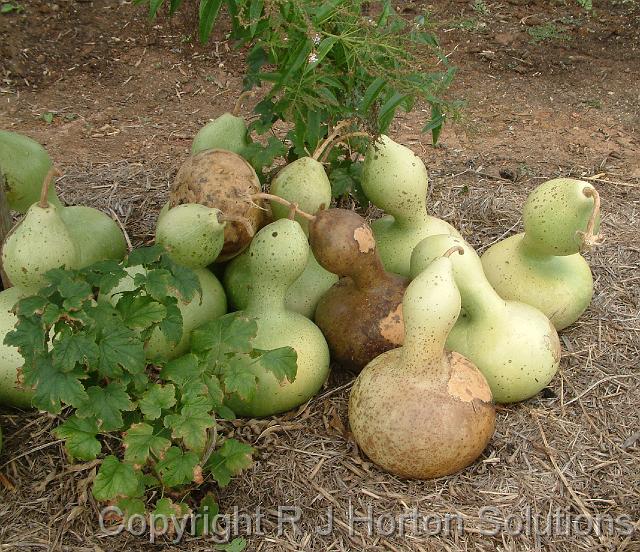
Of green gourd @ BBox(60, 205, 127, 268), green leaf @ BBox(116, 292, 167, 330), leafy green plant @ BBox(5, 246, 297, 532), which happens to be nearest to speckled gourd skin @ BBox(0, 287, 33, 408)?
green gourd @ BBox(60, 205, 127, 268)

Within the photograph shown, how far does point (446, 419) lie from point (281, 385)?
1.74ft

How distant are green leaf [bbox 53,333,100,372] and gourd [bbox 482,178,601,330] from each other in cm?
159

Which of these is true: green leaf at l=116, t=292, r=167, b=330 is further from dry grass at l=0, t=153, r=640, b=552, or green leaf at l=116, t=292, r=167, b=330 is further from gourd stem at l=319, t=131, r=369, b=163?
gourd stem at l=319, t=131, r=369, b=163

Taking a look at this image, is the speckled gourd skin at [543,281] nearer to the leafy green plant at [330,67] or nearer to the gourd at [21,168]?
the leafy green plant at [330,67]

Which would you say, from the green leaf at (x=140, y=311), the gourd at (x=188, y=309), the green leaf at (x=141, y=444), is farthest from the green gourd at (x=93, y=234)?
the green leaf at (x=141, y=444)

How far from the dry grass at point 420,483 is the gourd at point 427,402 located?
0.11 meters

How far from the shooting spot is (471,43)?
6.04m

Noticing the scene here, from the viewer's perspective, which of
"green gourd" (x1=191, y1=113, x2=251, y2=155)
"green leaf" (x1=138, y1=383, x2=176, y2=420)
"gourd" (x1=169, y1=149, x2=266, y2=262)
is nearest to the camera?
"green leaf" (x1=138, y1=383, x2=176, y2=420)

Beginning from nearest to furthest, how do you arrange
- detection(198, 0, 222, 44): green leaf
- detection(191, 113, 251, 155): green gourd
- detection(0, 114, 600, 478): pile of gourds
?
detection(0, 114, 600, 478): pile of gourds → detection(198, 0, 222, 44): green leaf → detection(191, 113, 251, 155): green gourd

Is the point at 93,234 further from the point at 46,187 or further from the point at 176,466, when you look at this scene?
the point at 176,466

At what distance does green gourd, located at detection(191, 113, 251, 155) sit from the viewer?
301 cm

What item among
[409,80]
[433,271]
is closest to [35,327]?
[433,271]

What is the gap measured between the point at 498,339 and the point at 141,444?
4.00 ft

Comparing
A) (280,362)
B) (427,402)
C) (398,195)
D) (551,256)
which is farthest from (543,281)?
(280,362)
